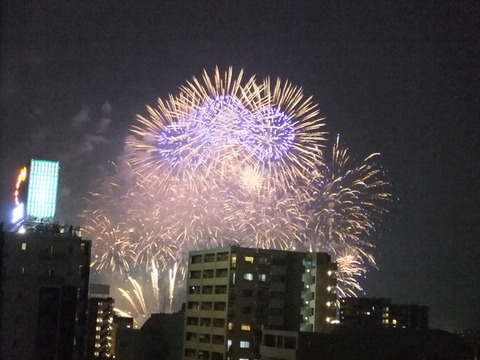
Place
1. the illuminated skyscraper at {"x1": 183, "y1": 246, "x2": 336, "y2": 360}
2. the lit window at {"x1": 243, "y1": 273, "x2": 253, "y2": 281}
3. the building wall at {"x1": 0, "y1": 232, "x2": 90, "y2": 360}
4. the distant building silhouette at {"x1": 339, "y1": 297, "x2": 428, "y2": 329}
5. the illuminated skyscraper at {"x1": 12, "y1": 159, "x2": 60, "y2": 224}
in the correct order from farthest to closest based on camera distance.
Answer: the distant building silhouette at {"x1": 339, "y1": 297, "x2": 428, "y2": 329}, the lit window at {"x1": 243, "y1": 273, "x2": 253, "y2": 281}, the illuminated skyscraper at {"x1": 183, "y1": 246, "x2": 336, "y2": 360}, the illuminated skyscraper at {"x1": 12, "y1": 159, "x2": 60, "y2": 224}, the building wall at {"x1": 0, "y1": 232, "x2": 90, "y2": 360}

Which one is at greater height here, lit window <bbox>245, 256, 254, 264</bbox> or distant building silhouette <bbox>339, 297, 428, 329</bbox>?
lit window <bbox>245, 256, 254, 264</bbox>

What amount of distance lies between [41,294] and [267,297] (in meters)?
10.7

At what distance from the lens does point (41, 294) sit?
40.0ft

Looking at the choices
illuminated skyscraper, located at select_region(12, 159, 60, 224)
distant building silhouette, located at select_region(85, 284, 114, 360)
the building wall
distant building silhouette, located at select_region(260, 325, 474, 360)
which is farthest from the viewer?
distant building silhouette, located at select_region(85, 284, 114, 360)

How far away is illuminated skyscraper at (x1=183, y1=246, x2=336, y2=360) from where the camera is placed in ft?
71.1

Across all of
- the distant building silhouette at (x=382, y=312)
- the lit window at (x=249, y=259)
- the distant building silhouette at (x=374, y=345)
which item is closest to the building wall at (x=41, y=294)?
the distant building silhouette at (x=374, y=345)

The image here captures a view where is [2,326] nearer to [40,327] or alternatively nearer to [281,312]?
[40,327]

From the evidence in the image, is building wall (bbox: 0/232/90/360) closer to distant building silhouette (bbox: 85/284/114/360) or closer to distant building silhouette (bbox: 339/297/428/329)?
distant building silhouette (bbox: 85/284/114/360)

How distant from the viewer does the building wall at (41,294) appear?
11750 millimetres

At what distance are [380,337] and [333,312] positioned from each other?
4433 mm

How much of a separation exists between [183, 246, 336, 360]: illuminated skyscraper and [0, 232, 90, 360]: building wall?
692 cm

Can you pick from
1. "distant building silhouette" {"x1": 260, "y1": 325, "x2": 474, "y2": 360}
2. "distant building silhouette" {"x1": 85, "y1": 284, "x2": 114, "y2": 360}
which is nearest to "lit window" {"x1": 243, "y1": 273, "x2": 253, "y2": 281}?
"distant building silhouette" {"x1": 260, "y1": 325, "x2": 474, "y2": 360}

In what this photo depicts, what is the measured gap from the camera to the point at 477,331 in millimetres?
21312

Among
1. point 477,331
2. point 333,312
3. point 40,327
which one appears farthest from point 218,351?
point 40,327
